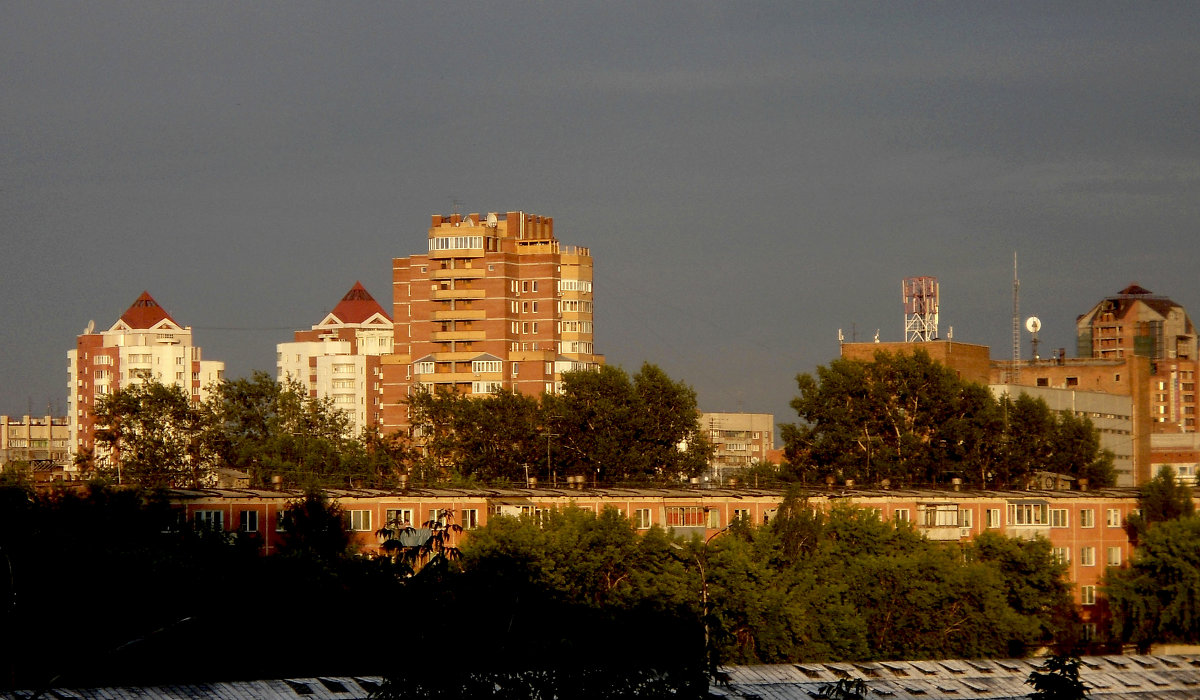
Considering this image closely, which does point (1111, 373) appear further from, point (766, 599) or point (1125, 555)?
point (766, 599)

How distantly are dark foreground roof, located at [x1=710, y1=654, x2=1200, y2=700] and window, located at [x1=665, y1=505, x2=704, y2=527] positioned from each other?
84.2 ft

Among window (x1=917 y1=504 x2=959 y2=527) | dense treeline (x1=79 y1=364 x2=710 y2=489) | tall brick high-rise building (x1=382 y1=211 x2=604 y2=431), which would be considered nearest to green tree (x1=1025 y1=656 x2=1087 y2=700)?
window (x1=917 y1=504 x2=959 y2=527)

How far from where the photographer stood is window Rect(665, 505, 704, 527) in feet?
282

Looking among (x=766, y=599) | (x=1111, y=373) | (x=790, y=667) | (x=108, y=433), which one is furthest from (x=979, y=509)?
(x=1111, y=373)

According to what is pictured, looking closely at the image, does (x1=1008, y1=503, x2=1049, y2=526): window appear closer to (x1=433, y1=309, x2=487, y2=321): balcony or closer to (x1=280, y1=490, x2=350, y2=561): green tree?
(x1=280, y1=490, x2=350, y2=561): green tree

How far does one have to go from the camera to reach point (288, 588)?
61.6m

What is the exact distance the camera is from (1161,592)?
80.1 meters

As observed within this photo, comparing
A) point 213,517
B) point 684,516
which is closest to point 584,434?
point 684,516

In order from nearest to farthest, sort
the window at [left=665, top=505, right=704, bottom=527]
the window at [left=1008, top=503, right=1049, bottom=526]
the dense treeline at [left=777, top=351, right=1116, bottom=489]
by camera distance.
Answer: the window at [left=665, top=505, right=704, bottom=527] → the window at [left=1008, top=503, right=1049, bottom=526] → the dense treeline at [left=777, top=351, right=1116, bottom=489]

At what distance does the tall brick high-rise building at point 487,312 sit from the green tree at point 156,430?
1327 inches

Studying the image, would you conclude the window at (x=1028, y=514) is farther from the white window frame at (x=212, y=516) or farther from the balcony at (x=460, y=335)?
the balcony at (x=460, y=335)

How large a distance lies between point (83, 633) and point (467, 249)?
108461 millimetres

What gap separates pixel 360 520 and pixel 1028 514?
3530 cm

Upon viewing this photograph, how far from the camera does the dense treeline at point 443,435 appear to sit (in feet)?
395
